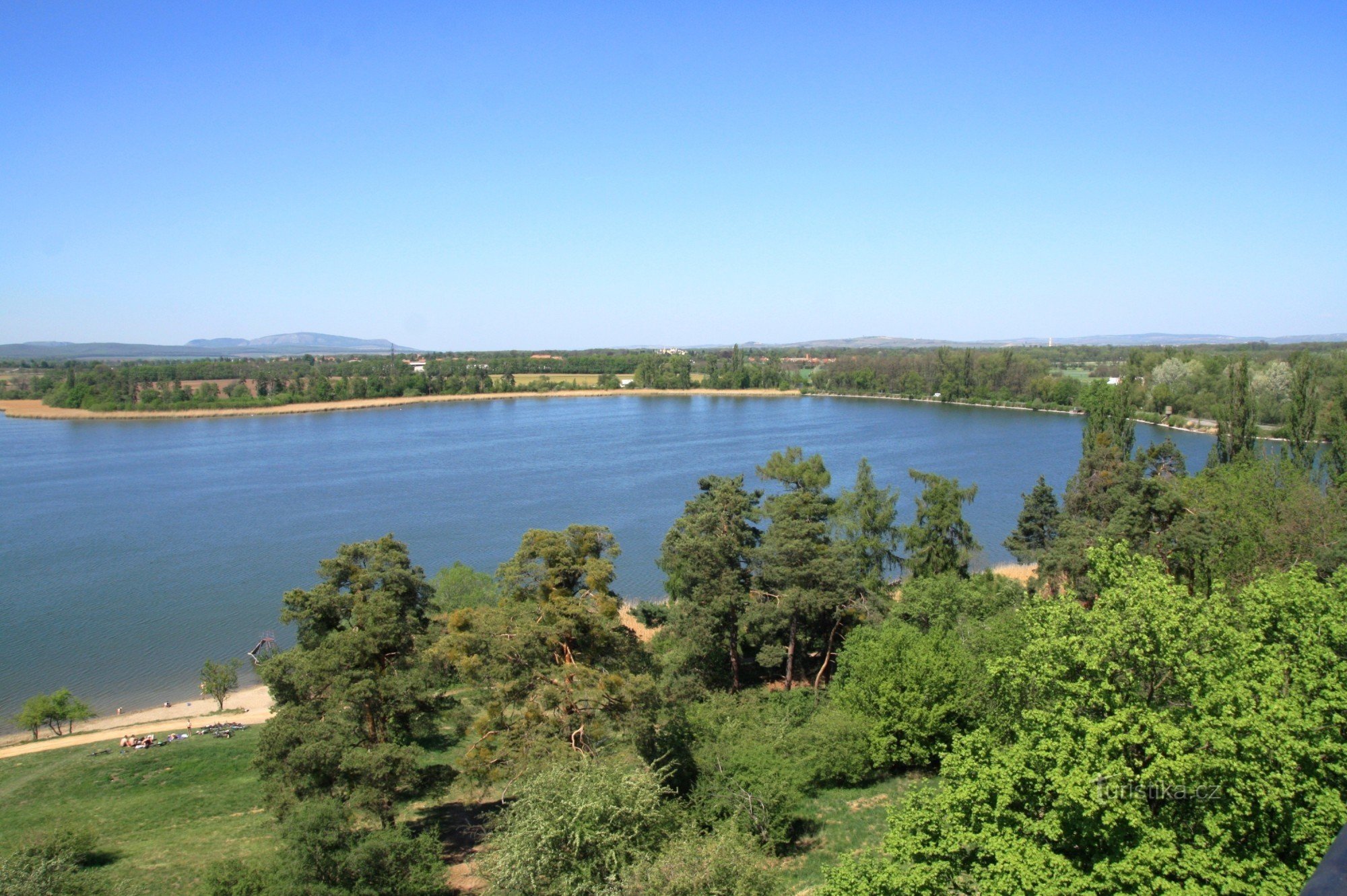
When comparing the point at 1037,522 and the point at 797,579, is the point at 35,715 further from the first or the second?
the point at 1037,522

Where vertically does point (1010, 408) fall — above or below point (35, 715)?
above

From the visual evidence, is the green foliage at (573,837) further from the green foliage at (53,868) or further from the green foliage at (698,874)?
the green foliage at (53,868)

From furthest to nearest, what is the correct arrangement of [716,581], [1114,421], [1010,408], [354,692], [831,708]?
1. [1010,408]
2. [1114,421]
3. [716,581]
4. [831,708]
5. [354,692]

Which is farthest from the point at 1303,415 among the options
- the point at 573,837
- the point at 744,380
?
the point at 744,380

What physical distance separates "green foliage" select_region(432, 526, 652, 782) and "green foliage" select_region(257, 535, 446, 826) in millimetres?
588

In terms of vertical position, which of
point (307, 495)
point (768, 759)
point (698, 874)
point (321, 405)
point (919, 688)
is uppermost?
point (321, 405)

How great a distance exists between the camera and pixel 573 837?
714 cm

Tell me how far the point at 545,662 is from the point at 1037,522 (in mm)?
14558

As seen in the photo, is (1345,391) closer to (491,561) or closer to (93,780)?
(491,561)

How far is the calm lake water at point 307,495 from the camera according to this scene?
22.6 m

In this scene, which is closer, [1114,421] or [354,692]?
[354,692]

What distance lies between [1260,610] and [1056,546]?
10.3m

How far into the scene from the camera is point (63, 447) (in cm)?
5612

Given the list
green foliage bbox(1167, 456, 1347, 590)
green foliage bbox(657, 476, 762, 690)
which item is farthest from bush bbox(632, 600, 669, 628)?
green foliage bbox(1167, 456, 1347, 590)
